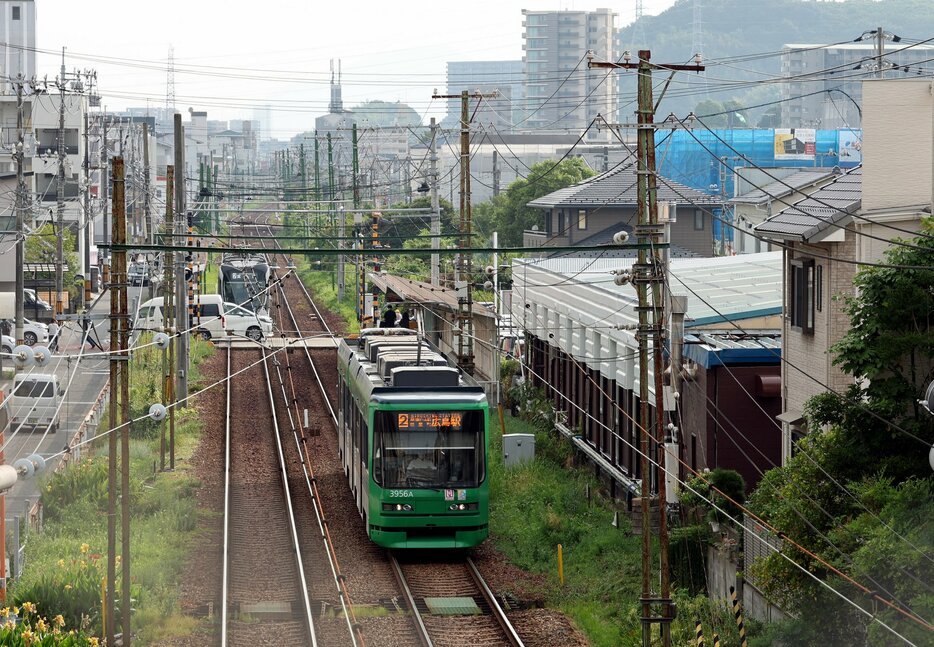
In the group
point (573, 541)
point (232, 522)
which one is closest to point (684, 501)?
point (573, 541)

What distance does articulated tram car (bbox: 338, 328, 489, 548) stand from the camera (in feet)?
63.0

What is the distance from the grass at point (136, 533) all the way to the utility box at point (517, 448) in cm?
659

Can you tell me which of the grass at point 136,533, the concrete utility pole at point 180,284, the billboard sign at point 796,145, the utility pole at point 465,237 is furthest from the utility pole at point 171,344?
the billboard sign at point 796,145

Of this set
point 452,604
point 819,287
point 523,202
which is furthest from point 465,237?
point 523,202

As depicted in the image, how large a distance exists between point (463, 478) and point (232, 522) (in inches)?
236

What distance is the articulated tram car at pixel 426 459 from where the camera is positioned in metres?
19.2

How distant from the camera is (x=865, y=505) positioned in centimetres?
1362

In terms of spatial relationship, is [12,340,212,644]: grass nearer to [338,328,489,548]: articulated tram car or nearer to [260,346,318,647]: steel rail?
[260,346,318,647]: steel rail

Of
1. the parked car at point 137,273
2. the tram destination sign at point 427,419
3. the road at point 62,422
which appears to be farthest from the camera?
the parked car at point 137,273

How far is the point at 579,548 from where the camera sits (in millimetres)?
20719

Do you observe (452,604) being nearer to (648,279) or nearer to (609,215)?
(648,279)

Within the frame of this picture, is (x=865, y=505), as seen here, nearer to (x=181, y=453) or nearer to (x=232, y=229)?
(x=181, y=453)

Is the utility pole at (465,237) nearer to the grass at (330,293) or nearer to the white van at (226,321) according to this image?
the white van at (226,321)

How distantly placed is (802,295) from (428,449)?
6271 mm
